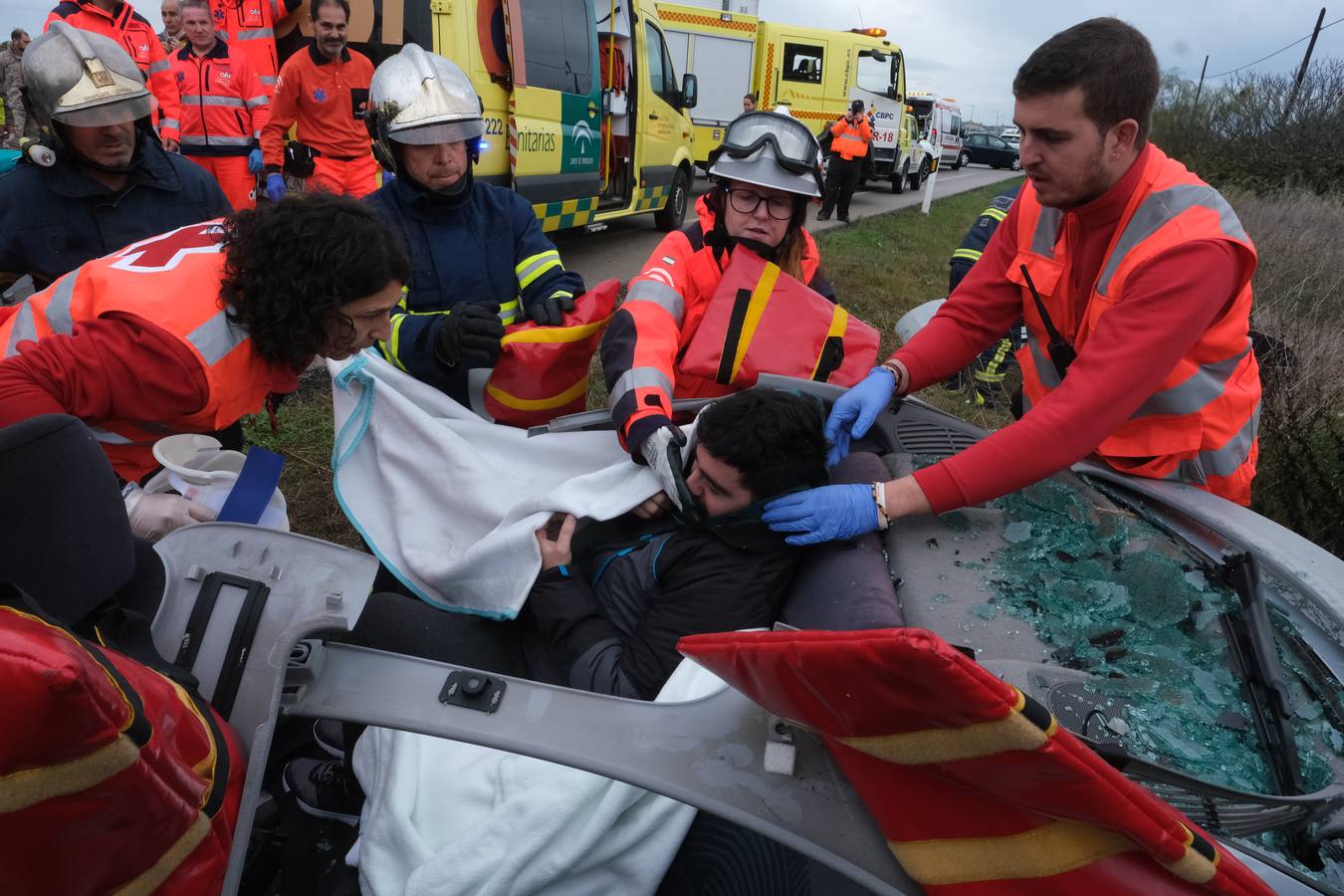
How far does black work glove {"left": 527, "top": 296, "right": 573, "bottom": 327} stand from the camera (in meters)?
2.53

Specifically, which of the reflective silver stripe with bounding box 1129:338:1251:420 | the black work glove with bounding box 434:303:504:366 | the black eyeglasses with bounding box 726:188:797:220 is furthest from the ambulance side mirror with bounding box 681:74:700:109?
the reflective silver stripe with bounding box 1129:338:1251:420

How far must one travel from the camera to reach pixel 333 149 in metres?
5.53

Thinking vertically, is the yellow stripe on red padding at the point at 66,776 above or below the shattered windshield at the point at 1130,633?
above

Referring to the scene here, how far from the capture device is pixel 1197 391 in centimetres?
179

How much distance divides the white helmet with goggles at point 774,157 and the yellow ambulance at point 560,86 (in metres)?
3.27

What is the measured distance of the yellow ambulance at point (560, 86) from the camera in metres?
5.54

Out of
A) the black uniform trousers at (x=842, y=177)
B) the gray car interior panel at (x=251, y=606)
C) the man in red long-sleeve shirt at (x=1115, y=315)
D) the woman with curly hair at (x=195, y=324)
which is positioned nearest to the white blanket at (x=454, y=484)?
the woman with curly hair at (x=195, y=324)

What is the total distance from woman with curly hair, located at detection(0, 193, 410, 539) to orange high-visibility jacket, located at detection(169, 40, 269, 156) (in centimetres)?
440

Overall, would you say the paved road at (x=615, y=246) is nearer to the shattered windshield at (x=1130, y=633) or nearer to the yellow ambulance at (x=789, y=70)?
the yellow ambulance at (x=789, y=70)

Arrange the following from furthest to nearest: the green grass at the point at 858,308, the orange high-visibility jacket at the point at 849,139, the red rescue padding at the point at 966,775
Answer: the orange high-visibility jacket at the point at 849,139, the green grass at the point at 858,308, the red rescue padding at the point at 966,775

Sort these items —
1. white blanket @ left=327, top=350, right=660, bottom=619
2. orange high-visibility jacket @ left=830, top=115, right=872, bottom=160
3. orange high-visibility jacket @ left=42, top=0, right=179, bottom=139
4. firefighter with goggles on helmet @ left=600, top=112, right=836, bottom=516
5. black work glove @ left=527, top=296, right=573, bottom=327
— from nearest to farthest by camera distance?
white blanket @ left=327, top=350, right=660, bottom=619 → firefighter with goggles on helmet @ left=600, top=112, right=836, bottom=516 → black work glove @ left=527, top=296, right=573, bottom=327 → orange high-visibility jacket @ left=42, top=0, right=179, bottom=139 → orange high-visibility jacket @ left=830, top=115, right=872, bottom=160

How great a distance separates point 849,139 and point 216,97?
9.57m

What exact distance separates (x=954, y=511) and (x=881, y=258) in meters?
8.95

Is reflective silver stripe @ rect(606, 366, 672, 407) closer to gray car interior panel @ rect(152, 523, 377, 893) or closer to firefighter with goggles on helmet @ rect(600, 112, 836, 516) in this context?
firefighter with goggles on helmet @ rect(600, 112, 836, 516)
